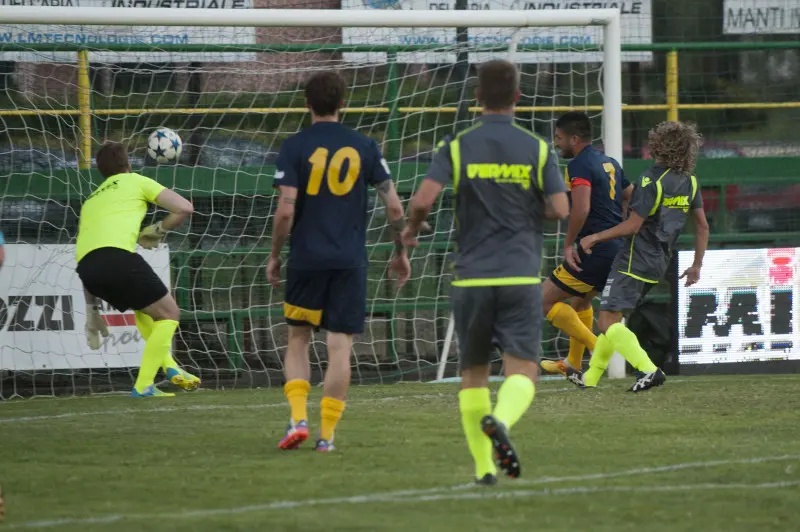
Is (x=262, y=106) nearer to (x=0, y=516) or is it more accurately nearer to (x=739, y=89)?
(x=739, y=89)

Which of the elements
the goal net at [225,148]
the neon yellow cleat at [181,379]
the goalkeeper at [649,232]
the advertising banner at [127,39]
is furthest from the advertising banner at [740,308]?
the advertising banner at [127,39]

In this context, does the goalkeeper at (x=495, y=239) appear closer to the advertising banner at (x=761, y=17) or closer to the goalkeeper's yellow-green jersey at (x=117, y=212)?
the goalkeeper's yellow-green jersey at (x=117, y=212)

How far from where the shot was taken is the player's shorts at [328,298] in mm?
6773

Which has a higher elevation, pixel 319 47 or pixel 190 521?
pixel 319 47

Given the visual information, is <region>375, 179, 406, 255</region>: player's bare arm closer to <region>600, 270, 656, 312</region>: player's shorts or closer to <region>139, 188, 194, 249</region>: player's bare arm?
<region>139, 188, 194, 249</region>: player's bare arm

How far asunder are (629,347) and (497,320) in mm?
3925

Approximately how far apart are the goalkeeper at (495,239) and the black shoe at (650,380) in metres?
3.88

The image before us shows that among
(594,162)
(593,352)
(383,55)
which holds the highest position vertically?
(383,55)

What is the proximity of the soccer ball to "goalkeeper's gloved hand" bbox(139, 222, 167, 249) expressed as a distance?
55.5 inches

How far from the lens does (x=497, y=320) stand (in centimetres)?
569

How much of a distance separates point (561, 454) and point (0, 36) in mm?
6909

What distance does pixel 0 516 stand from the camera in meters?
4.96

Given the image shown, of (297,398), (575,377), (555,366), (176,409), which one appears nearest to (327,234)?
(297,398)

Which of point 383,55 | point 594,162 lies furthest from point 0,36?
point 594,162
